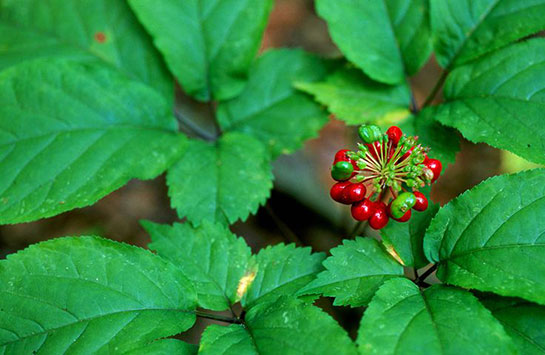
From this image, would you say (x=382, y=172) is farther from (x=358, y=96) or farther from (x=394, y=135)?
(x=358, y=96)

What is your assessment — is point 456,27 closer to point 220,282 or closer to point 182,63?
point 182,63

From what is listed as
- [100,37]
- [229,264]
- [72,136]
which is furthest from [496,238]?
[100,37]

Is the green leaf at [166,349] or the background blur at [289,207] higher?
the green leaf at [166,349]

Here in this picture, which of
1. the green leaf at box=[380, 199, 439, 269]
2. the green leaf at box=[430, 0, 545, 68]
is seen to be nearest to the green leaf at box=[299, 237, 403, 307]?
the green leaf at box=[380, 199, 439, 269]

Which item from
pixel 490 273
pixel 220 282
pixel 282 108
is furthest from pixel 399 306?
pixel 282 108

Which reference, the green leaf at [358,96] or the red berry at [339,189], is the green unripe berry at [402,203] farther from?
the green leaf at [358,96]

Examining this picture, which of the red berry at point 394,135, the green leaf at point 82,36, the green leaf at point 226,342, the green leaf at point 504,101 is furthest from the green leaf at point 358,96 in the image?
the green leaf at point 226,342

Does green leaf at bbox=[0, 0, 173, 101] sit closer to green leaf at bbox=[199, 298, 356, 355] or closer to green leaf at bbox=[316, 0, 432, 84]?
green leaf at bbox=[316, 0, 432, 84]
